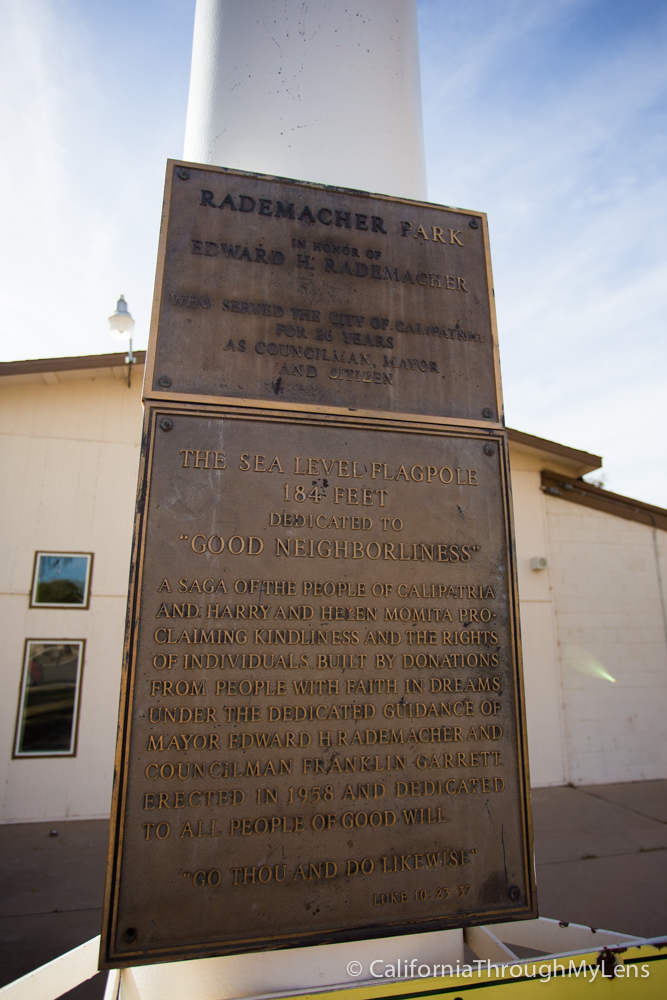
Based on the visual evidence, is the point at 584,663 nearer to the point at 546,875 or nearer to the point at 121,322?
the point at 546,875

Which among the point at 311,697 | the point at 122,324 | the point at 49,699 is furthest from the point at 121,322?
the point at 311,697

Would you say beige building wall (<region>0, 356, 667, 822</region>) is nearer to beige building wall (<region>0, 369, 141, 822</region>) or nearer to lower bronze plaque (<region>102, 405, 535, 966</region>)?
beige building wall (<region>0, 369, 141, 822</region>)

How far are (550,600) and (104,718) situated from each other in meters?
6.65

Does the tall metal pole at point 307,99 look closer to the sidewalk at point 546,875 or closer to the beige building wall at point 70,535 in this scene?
the sidewalk at point 546,875

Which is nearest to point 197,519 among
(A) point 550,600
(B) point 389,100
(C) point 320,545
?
(C) point 320,545

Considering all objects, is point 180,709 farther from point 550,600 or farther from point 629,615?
point 629,615

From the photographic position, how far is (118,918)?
1.65m

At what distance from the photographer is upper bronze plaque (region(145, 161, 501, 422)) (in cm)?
212

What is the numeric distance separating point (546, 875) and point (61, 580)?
6.18m

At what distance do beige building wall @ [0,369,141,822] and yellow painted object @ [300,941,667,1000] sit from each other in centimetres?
603

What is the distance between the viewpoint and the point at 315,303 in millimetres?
2238

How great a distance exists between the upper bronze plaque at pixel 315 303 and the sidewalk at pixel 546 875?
3.75 meters

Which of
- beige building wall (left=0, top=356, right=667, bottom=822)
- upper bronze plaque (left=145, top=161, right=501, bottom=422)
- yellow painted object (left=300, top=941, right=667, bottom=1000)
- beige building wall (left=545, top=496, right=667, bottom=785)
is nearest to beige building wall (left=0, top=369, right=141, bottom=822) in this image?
beige building wall (left=0, top=356, right=667, bottom=822)

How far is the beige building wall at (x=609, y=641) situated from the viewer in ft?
29.1
